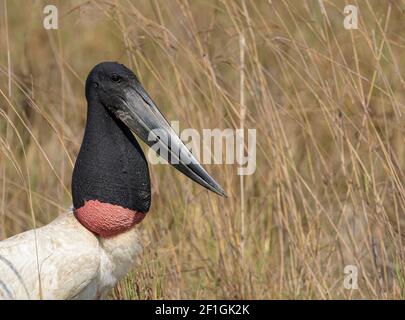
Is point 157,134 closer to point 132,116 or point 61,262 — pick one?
point 132,116


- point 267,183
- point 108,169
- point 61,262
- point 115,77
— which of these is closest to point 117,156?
point 108,169

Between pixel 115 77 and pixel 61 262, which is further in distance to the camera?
pixel 115 77

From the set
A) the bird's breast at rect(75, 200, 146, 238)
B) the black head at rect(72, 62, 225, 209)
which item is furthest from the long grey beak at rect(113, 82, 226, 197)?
the bird's breast at rect(75, 200, 146, 238)

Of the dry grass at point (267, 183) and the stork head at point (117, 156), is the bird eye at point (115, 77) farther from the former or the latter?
the dry grass at point (267, 183)

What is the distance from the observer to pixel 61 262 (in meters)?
4.45

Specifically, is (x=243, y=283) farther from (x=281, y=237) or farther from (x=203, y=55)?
(x=203, y=55)

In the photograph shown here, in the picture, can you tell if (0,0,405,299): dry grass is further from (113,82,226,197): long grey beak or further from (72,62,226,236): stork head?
(113,82,226,197): long grey beak

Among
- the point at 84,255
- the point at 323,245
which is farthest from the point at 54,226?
the point at 323,245

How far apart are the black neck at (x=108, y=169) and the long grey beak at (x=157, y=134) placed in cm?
7

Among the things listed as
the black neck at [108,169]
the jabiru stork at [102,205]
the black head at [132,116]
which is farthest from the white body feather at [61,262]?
the black head at [132,116]

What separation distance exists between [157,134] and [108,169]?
25cm

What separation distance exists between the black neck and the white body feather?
0.50 feet

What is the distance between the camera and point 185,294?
5.44 meters

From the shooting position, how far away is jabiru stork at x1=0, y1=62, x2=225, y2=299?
4.45m
